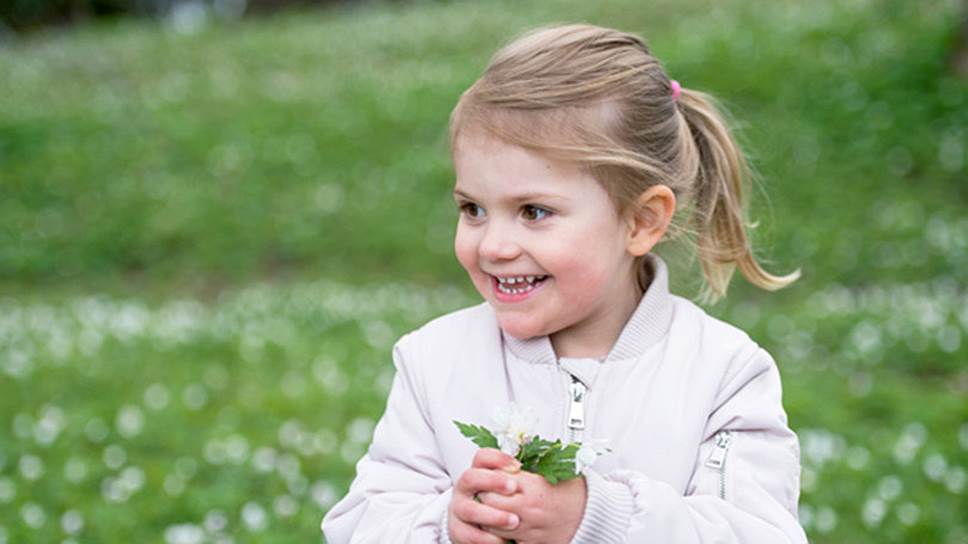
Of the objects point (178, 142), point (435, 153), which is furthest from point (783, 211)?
point (178, 142)

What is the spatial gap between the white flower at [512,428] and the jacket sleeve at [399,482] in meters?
0.25

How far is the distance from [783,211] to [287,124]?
607 cm

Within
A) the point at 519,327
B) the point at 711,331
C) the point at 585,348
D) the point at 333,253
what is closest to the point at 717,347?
the point at 711,331

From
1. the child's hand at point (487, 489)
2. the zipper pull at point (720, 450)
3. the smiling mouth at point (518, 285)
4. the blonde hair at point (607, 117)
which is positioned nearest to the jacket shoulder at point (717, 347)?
the zipper pull at point (720, 450)

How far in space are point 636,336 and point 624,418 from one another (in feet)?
0.62

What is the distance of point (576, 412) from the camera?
2135mm

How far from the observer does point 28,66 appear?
59.4 feet

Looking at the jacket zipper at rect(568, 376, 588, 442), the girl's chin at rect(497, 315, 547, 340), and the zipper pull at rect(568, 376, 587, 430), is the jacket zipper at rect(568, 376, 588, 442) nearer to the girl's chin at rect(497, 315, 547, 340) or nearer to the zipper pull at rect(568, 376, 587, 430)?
the zipper pull at rect(568, 376, 587, 430)

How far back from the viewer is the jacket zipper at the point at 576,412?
6.97 ft

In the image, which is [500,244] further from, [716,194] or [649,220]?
[716,194]

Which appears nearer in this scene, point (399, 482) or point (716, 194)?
point (399, 482)

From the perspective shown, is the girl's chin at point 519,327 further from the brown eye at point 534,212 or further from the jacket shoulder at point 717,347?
the jacket shoulder at point 717,347

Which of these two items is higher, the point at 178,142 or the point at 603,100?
the point at 603,100

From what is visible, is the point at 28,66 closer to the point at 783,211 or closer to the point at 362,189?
the point at 362,189
